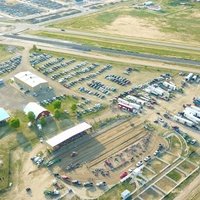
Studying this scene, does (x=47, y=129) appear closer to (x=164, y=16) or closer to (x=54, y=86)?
(x=54, y=86)

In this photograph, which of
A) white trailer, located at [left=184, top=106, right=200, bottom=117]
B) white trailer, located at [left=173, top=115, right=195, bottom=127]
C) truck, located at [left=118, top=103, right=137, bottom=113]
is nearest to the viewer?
white trailer, located at [left=173, top=115, right=195, bottom=127]

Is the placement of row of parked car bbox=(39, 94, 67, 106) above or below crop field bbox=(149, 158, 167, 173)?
below

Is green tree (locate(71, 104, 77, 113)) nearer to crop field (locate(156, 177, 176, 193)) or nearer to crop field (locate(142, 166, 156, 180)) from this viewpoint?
crop field (locate(142, 166, 156, 180))

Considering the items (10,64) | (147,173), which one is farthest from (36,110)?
(10,64)

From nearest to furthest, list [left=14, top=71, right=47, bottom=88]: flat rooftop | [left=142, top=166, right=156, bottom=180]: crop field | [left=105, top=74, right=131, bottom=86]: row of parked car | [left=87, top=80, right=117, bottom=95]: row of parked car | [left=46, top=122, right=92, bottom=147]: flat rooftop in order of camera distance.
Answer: [left=142, top=166, right=156, bottom=180]: crop field < [left=46, top=122, right=92, bottom=147]: flat rooftop < [left=87, top=80, right=117, bottom=95]: row of parked car < [left=14, top=71, right=47, bottom=88]: flat rooftop < [left=105, top=74, right=131, bottom=86]: row of parked car

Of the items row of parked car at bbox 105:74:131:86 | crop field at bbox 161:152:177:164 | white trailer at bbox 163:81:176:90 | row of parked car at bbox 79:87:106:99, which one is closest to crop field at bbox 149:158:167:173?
crop field at bbox 161:152:177:164

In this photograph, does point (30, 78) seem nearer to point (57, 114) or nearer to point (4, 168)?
point (57, 114)
